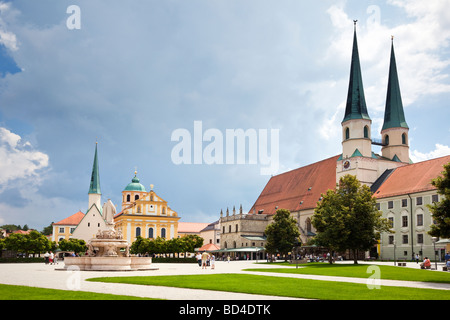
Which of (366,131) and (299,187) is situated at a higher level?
(366,131)

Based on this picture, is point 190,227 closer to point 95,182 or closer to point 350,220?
point 95,182

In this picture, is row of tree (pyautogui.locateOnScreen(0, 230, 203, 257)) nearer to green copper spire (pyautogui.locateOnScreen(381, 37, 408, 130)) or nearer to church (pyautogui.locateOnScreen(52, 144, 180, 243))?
church (pyautogui.locateOnScreen(52, 144, 180, 243))

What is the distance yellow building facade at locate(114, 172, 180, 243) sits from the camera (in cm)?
10488

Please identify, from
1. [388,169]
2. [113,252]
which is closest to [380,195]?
[388,169]

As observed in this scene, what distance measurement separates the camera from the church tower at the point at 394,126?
7919 cm

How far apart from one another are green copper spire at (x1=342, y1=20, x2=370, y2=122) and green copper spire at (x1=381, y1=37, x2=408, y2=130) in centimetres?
588

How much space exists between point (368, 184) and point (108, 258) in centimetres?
5245

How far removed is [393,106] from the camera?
8100 cm

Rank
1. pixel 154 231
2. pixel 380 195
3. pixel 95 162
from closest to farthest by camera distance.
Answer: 1. pixel 380 195
2. pixel 154 231
3. pixel 95 162

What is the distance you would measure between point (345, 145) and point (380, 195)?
41.7ft

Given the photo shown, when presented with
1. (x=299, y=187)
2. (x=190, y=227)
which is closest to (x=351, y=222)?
(x=299, y=187)

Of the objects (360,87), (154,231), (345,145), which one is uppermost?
(360,87)
